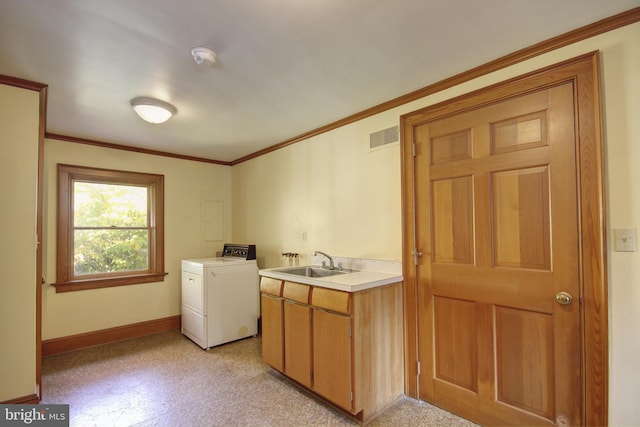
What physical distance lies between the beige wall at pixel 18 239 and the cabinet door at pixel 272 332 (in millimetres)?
1674

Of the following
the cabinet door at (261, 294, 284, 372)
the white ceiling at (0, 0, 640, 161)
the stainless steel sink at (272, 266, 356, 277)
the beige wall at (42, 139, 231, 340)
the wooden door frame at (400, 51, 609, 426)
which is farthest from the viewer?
the beige wall at (42, 139, 231, 340)

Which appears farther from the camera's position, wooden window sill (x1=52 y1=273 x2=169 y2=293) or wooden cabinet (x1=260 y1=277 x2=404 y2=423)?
wooden window sill (x1=52 y1=273 x2=169 y2=293)

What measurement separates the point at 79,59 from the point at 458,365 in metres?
3.19

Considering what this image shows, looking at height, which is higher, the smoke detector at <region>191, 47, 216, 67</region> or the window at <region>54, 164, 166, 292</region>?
the smoke detector at <region>191, 47, 216, 67</region>

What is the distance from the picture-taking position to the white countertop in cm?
214

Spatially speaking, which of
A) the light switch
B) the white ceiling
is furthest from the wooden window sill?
the light switch

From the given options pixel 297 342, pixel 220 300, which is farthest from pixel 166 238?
pixel 297 342

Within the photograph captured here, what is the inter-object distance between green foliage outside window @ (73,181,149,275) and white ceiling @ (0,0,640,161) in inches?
46.4

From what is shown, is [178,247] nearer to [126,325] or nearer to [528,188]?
[126,325]

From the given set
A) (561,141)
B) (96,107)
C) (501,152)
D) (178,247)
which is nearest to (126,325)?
(178,247)

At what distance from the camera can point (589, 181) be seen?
1.65 meters

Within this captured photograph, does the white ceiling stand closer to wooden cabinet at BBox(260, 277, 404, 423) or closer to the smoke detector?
the smoke detector

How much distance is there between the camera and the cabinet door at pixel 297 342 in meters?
2.38

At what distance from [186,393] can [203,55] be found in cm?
250
